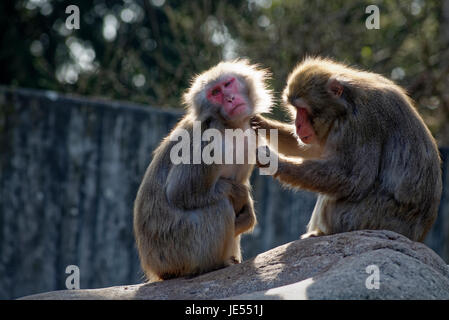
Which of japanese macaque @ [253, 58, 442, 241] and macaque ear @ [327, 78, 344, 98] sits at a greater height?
macaque ear @ [327, 78, 344, 98]

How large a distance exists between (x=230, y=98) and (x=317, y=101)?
25.1 inches

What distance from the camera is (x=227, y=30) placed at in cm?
1088

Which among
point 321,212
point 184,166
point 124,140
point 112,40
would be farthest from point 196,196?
point 112,40

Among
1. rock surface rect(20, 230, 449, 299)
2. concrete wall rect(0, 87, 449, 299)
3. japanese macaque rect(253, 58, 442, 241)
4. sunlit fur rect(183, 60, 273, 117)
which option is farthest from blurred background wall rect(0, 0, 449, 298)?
rock surface rect(20, 230, 449, 299)

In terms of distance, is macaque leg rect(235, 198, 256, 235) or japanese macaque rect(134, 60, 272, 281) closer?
japanese macaque rect(134, 60, 272, 281)

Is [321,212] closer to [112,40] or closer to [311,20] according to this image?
[311,20]

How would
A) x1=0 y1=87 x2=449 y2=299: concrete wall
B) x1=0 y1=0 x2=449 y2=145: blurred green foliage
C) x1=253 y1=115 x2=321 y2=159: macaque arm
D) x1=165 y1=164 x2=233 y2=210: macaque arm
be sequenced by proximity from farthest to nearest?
1. x1=0 y1=0 x2=449 y2=145: blurred green foliage
2. x1=0 y1=87 x2=449 y2=299: concrete wall
3. x1=253 y1=115 x2=321 y2=159: macaque arm
4. x1=165 y1=164 x2=233 y2=210: macaque arm

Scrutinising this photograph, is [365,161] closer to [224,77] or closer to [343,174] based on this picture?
[343,174]

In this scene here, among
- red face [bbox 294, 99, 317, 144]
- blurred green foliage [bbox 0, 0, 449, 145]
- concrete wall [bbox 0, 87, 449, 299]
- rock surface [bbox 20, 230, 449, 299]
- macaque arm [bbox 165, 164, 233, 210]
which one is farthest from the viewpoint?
blurred green foliage [bbox 0, 0, 449, 145]

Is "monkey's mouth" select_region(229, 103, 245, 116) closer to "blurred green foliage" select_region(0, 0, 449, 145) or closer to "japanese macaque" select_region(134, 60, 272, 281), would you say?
"japanese macaque" select_region(134, 60, 272, 281)

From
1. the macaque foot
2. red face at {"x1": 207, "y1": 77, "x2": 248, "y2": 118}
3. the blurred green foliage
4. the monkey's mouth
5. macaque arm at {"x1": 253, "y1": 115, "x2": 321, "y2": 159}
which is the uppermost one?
the blurred green foliage

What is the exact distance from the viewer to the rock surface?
358 centimetres

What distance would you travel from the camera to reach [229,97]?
Result: 4.73 metres

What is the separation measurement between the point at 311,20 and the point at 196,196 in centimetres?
661
